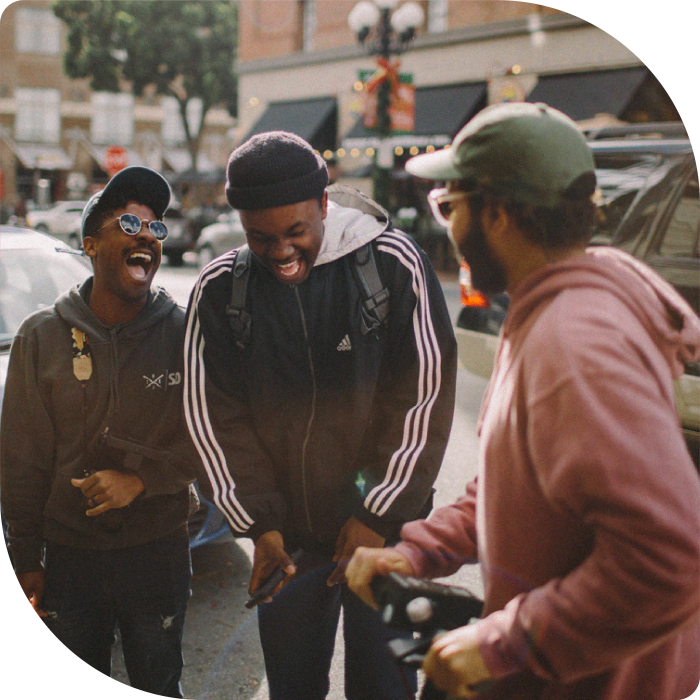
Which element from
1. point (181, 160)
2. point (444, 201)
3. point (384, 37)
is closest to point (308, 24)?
point (384, 37)

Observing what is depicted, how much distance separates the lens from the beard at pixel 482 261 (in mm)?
1365

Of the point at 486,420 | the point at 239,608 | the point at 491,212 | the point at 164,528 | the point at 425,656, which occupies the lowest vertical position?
the point at 239,608

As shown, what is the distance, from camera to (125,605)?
2078mm

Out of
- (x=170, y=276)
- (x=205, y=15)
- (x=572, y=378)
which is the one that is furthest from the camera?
(x=205, y=15)

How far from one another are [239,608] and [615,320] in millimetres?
2711

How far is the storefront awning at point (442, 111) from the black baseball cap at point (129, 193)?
47.9 ft

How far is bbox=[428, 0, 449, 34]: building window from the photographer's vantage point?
703 inches

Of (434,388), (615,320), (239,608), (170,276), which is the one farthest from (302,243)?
(170,276)

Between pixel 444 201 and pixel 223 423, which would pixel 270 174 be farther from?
pixel 223 423

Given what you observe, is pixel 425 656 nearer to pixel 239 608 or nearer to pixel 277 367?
pixel 277 367

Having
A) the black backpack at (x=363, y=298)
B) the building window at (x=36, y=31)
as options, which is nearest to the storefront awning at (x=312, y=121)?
the black backpack at (x=363, y=298)

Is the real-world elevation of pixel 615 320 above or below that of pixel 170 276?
above

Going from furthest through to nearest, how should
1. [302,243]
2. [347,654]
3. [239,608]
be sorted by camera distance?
[239,608] → [347,654] → [302,243]

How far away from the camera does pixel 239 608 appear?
11.0 feet
